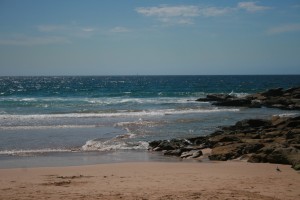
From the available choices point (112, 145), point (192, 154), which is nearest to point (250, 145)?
point (192, 154)

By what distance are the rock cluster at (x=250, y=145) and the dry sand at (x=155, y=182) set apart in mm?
631

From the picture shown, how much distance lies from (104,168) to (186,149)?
14.8ft

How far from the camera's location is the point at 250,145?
1520cm

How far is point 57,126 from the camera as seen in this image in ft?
81.1

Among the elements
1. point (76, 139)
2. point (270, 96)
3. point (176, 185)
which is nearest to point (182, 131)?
point (76, 139)

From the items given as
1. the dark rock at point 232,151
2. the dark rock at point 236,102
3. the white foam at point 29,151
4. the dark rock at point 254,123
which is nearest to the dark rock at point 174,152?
the dark rock at point 232,151

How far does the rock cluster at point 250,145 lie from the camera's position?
13062mm

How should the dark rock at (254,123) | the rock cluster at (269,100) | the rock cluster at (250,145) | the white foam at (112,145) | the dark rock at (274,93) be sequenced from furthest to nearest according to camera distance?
the dark rock at (274,93) < the rock cluster at (269,100) < the dark rock at (254,123) < the white foam at (112,145) < the rock cluster at (250,145)

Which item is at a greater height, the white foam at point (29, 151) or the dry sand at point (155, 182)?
the dry sand at point (155, 182)

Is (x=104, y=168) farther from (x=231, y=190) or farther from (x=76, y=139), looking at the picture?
(x=76, y=139)

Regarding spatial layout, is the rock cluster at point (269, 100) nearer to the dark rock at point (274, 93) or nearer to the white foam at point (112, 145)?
the dark rock at point (274, 93)

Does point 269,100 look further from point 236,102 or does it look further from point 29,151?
point 29,151

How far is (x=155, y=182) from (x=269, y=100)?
3367 cm

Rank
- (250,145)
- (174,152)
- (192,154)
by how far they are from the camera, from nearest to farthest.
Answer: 1. (250,145)
2. (192,154)
3. (174,152)
